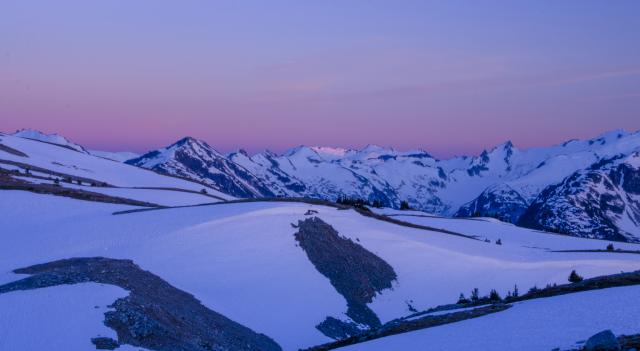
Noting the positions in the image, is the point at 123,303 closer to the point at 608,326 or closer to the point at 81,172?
the point at 608,326

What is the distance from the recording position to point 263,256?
1711 inches

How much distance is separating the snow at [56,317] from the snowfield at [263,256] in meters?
0.16

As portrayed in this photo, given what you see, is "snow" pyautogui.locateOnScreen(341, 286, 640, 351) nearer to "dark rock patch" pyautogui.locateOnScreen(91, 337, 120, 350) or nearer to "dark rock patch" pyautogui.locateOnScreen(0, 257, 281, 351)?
"dark rock patch" pyautogui.locateOnScreen(0, 257, 281, 351)

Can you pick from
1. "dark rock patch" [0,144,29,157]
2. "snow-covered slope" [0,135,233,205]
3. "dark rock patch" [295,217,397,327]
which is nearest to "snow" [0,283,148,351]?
"dark rock patch" [295,217,397,327]

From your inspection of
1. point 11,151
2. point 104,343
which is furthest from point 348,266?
point 11,151

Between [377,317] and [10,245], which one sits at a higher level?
[10,245]

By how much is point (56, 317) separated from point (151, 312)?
3682 mm

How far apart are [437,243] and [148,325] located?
37.1 metres

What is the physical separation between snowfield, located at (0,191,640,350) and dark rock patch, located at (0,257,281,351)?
159cm

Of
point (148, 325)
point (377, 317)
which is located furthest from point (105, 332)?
point (377, 317)

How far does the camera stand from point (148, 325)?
24578 millimetres

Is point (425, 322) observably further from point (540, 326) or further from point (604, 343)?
point (604, 343)

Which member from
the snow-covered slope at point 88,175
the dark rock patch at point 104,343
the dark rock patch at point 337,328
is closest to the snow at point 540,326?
the dark rock patch at point 104,343

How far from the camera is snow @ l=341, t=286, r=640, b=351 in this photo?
16.2 m
